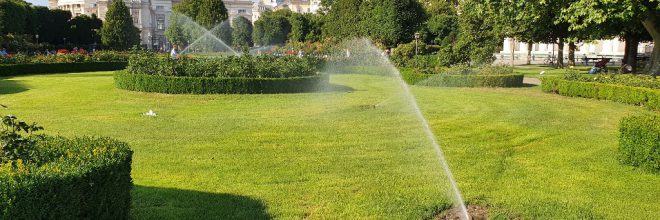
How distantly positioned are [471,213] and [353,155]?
2921 millimetres

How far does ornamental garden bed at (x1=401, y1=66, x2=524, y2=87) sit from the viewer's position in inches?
850

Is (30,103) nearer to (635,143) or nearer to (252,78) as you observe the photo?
(252,78)

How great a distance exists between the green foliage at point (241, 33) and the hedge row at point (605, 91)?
195ft

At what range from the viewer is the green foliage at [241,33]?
78.9 meters

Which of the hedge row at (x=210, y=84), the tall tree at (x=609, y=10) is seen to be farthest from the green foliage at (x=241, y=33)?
the tall tree at (x=609, y=10)

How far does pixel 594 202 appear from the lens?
6539 millimetres

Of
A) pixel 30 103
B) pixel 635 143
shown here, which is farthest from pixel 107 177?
pixel 30 103

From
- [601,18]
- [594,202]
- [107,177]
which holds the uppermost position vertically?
[601,18]

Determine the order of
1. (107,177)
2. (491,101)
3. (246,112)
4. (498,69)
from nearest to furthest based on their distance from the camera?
1. (107,177)
2. (246,112)
3. (491,101)
4. (498,69)

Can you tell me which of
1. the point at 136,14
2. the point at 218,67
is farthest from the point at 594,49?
the point at 136,14

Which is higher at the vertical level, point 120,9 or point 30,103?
point 120,9

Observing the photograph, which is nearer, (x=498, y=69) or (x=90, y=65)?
(x=498, y=69)

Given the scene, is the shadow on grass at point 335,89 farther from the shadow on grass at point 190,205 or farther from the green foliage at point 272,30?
the green foliage at point 272,30

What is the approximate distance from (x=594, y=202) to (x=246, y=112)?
8629 millimetres
